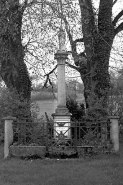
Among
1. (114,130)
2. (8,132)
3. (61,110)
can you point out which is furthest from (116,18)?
(8,132)

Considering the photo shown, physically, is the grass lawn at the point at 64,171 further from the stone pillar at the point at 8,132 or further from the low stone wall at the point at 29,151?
the stone pillar at the point at 8,132

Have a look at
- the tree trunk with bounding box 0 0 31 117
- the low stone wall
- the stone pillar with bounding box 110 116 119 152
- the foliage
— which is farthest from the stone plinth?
the foliage

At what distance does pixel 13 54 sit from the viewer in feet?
44.8

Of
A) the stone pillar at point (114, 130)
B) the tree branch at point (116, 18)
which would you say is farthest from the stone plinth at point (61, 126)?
the tree branch at point (116, 18)

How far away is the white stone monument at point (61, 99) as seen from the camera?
10483mm

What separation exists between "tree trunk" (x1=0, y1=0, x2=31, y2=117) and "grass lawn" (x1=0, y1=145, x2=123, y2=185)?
4298 mm

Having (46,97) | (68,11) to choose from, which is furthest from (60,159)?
(46,97)

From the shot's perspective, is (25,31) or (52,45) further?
A: (52,45)

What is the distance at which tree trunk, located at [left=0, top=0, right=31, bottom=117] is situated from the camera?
11.9 m

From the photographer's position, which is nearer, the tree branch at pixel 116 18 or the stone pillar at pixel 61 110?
the stone pillar at pixel 61 110

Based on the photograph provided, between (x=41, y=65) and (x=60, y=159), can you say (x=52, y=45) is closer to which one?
(x=41, y=65)

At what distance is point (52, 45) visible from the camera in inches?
528

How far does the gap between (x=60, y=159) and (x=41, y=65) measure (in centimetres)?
660

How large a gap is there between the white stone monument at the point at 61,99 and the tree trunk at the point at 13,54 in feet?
6.26
